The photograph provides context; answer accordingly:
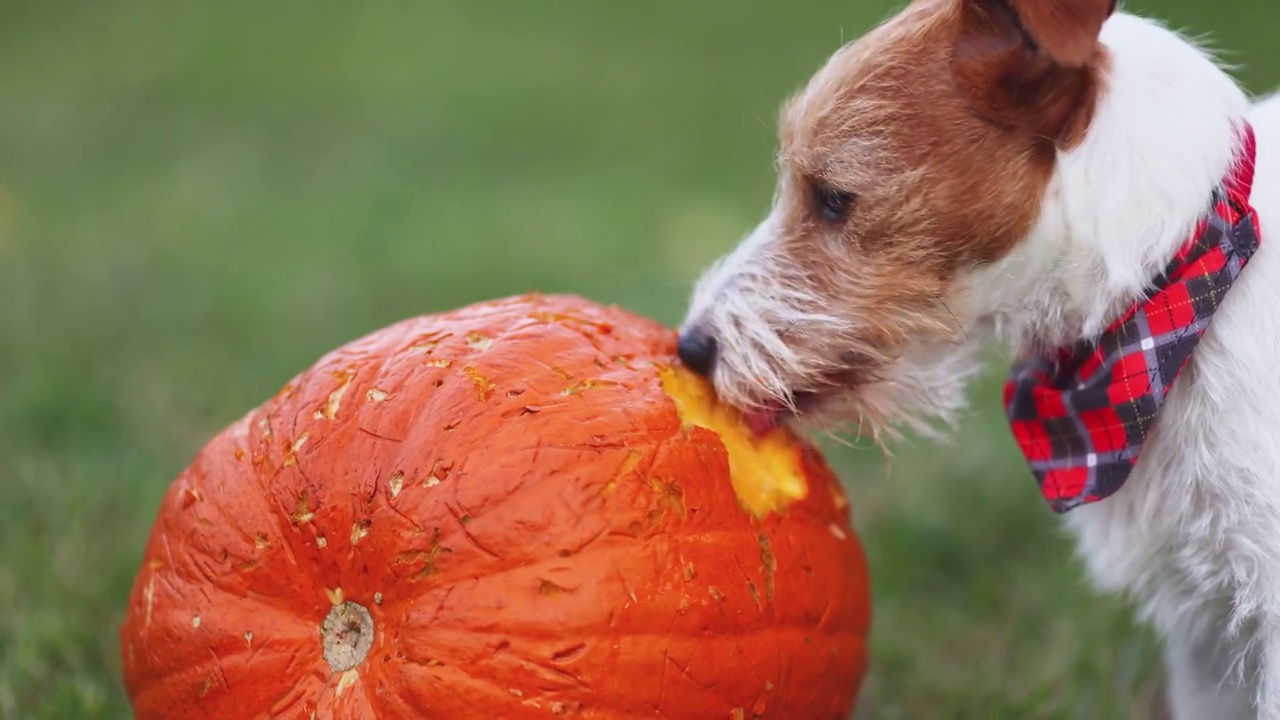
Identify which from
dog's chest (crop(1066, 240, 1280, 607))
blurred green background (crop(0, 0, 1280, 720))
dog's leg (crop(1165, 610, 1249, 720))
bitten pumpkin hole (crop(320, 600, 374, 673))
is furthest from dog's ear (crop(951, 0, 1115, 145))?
bitten pumpkin hole (crop(320, 600, 374, 673))

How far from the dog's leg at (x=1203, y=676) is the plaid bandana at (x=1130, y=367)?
0.47m

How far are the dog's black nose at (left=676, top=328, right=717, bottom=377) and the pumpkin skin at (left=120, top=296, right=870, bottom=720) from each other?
0.29 ft

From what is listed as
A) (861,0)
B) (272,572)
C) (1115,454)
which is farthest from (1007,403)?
(861,0)

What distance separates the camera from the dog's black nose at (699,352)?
263cm

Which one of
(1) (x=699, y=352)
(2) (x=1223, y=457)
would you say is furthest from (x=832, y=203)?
(2) (x=1223, y=457)

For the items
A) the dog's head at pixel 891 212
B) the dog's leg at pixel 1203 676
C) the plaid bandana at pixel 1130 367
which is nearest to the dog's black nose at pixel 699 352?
the dog's head at pixel 891 212

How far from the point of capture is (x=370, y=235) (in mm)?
7031

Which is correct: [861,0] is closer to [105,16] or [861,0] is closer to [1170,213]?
[105,16]

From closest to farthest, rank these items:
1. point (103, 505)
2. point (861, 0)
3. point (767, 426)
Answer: point (767, 426) → point (103, 505) → point (861, 0)

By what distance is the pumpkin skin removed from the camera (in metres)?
2.19

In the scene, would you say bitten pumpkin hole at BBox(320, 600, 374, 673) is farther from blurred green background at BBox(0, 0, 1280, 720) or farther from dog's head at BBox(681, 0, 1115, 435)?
blurred green background at BBox(0, 0, 1280, 720)

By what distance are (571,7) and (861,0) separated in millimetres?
3131

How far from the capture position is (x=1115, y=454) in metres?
2.49

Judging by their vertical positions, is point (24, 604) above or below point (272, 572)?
below
